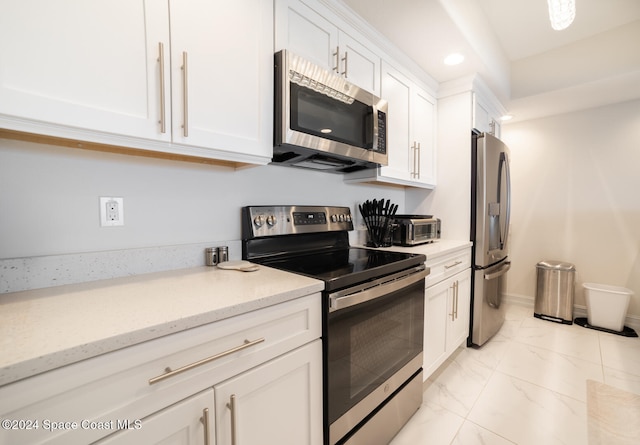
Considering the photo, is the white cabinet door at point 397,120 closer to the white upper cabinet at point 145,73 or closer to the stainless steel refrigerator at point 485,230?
the stainless steel refrigerator at point 485,230

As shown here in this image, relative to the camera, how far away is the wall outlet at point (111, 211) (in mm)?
1053

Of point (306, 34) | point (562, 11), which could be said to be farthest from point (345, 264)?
point (562, 11)

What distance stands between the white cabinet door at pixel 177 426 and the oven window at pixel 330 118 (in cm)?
107

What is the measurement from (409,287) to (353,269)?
437mm

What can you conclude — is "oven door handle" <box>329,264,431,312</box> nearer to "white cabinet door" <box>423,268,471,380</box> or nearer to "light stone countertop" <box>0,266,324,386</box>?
"light stone countertop" <box>0,266,324,386</box>

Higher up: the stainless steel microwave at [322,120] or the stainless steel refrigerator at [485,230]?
the stainless steel microwave at [322,120]

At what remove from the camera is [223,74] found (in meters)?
1.08

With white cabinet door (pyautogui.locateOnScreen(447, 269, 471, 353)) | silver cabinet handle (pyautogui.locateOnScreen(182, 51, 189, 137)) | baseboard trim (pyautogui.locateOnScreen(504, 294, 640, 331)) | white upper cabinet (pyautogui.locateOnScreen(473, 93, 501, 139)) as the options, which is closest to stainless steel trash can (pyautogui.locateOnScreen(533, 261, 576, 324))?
baseboard trim (pyautogui.locateOnScreen(504, 294, 640, 331))

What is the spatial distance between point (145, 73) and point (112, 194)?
1.58 feet

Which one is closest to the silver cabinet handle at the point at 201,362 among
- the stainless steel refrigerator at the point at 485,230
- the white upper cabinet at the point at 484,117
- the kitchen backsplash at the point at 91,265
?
the kitchen backsplash at the point at 91,265

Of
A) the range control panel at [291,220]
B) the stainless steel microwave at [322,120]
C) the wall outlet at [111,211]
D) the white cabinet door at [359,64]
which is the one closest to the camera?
the wall outlet at [111,211]

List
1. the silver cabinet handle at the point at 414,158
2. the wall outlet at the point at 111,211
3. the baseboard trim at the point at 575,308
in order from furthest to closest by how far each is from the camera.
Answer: the baseboard trim at the point at 575,308 → the silver cabinet handle at the point at 414,158 → the wall outlet at the point at 111,211

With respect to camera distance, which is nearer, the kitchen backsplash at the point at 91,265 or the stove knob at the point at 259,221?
the kitchen backsplash at the point at 91,265

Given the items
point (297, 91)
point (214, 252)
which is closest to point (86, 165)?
point (214, 252)
